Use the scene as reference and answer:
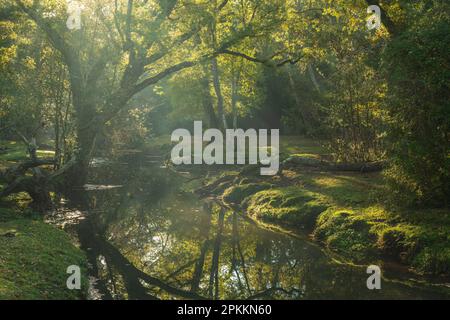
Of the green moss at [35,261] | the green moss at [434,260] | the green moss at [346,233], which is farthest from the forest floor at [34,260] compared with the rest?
the green moss at [434,260]

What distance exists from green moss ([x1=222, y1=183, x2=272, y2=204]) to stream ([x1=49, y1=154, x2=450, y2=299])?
44.5 inches

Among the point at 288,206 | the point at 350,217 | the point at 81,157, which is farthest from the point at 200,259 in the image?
the point at 81,157

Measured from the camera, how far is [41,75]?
103 ft

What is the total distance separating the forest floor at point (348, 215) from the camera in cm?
1390

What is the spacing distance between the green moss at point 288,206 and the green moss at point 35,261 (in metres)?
9.03

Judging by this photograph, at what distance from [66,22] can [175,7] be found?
668 centimetres

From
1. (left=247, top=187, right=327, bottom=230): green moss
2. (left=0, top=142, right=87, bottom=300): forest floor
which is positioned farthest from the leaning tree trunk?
(left=247, top=187, right=327, bottom=230): green moss

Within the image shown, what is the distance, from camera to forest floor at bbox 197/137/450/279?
13.9m

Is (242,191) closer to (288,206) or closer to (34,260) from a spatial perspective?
(288,206)

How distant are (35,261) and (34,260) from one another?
76mm

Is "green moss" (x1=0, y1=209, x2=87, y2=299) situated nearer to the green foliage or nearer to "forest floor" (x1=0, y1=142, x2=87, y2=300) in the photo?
"forest floor" (x1=0, y1=142, x2=87, y2=300)
